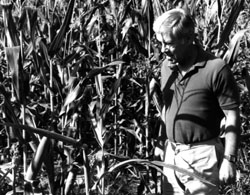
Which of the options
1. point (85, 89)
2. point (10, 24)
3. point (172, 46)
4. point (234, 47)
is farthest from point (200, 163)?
point (10, 24)

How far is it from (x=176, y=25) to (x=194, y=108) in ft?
1.46

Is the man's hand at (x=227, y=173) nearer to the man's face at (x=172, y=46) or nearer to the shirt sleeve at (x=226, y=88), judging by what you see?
the shirt sleeve at (x=226, y=88)

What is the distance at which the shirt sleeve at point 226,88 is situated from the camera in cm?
227

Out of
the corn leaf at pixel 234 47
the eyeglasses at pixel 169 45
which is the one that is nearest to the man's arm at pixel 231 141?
the eyeglasses at pixel 169 45

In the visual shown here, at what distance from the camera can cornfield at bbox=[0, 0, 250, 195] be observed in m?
2.46

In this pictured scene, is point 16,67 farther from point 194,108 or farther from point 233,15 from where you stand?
point 233,15

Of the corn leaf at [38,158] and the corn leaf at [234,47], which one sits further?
the corn leaf at [234,47]

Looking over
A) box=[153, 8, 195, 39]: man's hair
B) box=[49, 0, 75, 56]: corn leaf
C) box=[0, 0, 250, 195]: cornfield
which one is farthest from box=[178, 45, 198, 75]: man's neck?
box=[49, 0, 75, 56]: corn leaf

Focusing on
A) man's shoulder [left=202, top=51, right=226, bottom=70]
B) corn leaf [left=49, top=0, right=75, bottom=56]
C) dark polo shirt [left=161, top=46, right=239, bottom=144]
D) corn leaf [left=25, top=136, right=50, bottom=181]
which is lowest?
corn leaf [left=25, top=136, right=50, bottom=181]

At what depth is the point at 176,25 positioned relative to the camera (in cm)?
223

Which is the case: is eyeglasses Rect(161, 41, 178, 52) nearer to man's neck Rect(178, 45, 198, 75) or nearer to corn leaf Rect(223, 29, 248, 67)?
man's neck Rect(178, 45, 198, 75)

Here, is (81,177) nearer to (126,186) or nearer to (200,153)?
(126,186)

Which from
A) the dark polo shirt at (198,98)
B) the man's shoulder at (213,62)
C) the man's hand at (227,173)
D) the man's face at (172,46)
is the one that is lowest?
the man's hand at (227,173)

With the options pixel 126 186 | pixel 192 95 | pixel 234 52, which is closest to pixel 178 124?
pixel 192 95
